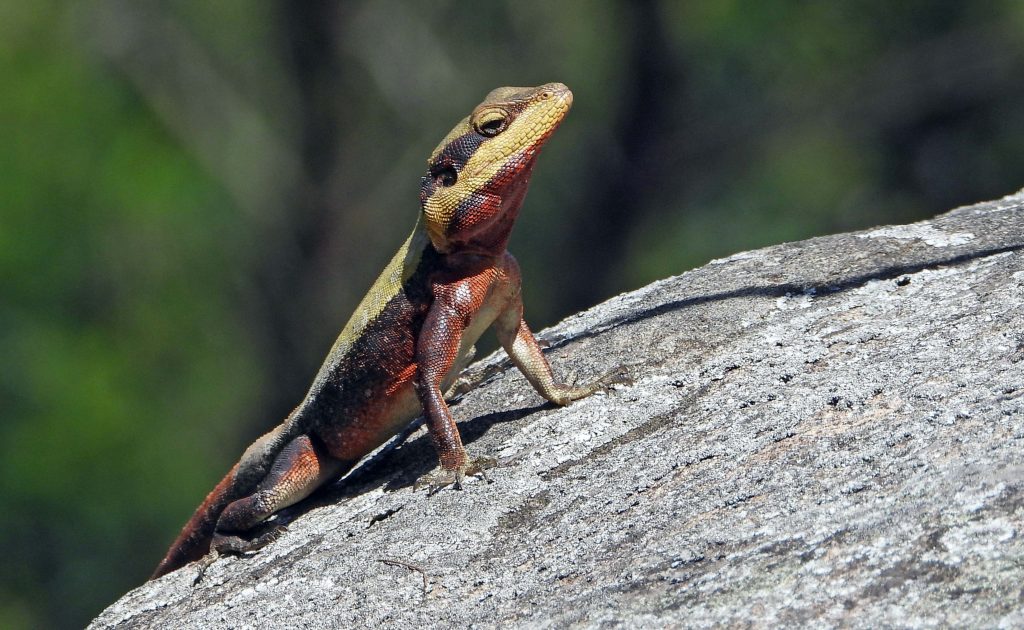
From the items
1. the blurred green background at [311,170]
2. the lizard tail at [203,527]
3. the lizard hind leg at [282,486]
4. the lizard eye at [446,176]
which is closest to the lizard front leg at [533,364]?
the lizard eye at [446,176]

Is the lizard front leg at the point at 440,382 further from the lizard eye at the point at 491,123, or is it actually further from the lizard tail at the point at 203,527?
the lizard tail at the point at 203,527

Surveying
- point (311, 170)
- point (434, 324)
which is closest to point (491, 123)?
point (434, 324)

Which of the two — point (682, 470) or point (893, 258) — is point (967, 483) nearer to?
point (682, 470)

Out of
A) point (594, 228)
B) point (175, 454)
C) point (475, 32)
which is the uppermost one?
point (475, 32)

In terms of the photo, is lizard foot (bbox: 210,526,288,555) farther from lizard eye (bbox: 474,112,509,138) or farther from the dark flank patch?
lizard eye (bbox: 474,112,509,138)

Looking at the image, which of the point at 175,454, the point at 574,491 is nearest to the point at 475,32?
the point at 175,454

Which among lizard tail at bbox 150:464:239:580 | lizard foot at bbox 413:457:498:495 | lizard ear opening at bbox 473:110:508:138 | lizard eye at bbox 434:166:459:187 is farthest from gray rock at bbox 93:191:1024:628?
lizard ear opening at bbox 473:110:508:138
